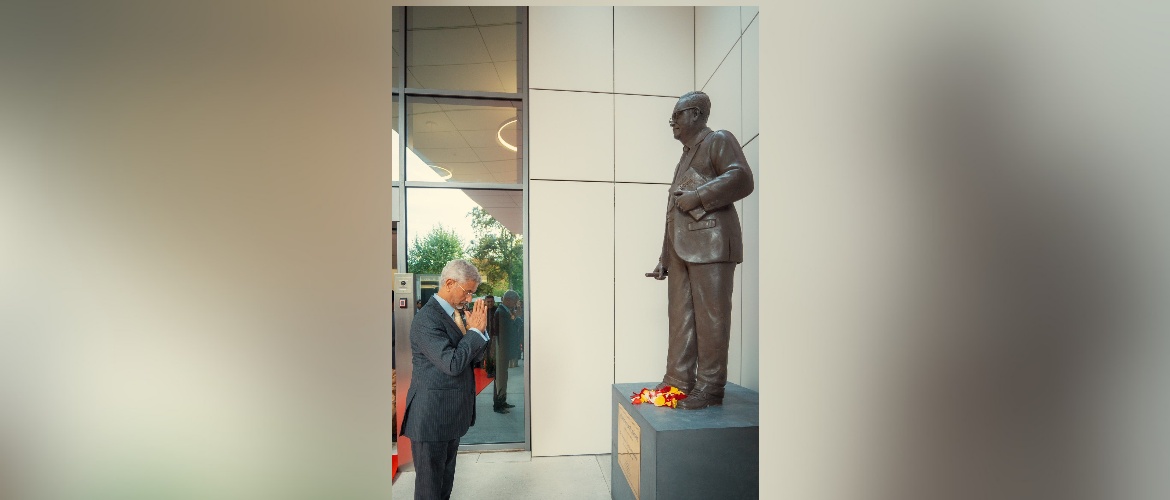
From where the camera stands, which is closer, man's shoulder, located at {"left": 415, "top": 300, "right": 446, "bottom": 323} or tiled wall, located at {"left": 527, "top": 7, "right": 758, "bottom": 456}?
man's shoulder, located at {"left": 415, "top": 300, "right": 446, "bottom": 323}

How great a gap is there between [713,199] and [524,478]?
229 cm

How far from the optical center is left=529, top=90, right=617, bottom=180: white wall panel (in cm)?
388

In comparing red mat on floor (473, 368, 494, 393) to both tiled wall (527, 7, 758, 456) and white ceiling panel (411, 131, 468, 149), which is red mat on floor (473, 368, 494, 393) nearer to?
tiled wall (527, 7, 758, 456)

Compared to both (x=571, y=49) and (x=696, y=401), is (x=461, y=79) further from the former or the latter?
(x=696, y=401)

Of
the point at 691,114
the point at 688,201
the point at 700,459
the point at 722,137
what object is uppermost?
the point at 691,114

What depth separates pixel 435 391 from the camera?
2.39 metres

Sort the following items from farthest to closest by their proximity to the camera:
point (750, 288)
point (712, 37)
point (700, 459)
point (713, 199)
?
point (712, 37) → point (750, 288) → point (713, 199) → point (700, 459)

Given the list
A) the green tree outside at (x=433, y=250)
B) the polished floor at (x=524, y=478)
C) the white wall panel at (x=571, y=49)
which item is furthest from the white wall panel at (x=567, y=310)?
the white wall panel at (x=571, y=49)

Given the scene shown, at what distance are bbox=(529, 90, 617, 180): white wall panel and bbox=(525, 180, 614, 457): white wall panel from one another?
100 mm

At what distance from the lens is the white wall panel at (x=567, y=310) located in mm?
3863

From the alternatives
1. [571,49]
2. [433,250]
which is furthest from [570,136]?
[433,250]

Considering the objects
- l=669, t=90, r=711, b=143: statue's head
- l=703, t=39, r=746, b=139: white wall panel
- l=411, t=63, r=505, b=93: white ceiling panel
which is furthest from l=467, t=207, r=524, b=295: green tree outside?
l=669, t=90, r=711, b=143: statue's head
